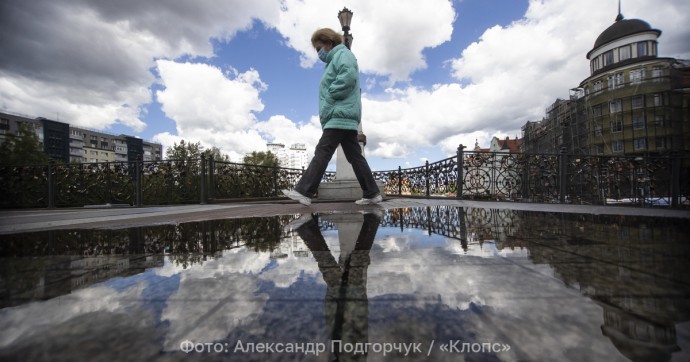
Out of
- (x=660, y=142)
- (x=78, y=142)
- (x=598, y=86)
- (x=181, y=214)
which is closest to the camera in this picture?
(x=181, y=214)

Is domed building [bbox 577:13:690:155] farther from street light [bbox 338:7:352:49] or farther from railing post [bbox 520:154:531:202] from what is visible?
street light [bbox 338:7:352:49]

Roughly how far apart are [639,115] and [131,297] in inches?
1912

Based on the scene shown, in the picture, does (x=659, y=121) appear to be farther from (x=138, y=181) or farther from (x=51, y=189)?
(x=51, y=189)

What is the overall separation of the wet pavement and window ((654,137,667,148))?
4583 centimetres

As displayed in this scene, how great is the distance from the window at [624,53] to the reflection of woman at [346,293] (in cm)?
5095

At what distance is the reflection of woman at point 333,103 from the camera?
4.02 meters

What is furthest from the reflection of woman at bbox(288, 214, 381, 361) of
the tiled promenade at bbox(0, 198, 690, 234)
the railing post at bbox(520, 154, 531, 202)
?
the railing post at bbox(520, 154, 531, 202)

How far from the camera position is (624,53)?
1400 inches

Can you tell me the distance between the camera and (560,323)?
0.76 m

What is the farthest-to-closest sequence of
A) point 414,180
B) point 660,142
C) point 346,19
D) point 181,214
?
point 660,142
point 414,180
point 346,19
point 181,214

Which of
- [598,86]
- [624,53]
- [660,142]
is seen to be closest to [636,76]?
[598,86]

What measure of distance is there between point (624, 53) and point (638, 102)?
6.97 meters

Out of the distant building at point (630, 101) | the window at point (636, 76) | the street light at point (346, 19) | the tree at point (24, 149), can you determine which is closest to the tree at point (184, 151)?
the tree at point (24, 149)

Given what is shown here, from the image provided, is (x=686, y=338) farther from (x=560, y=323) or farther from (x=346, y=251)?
(x=346, y=251)
